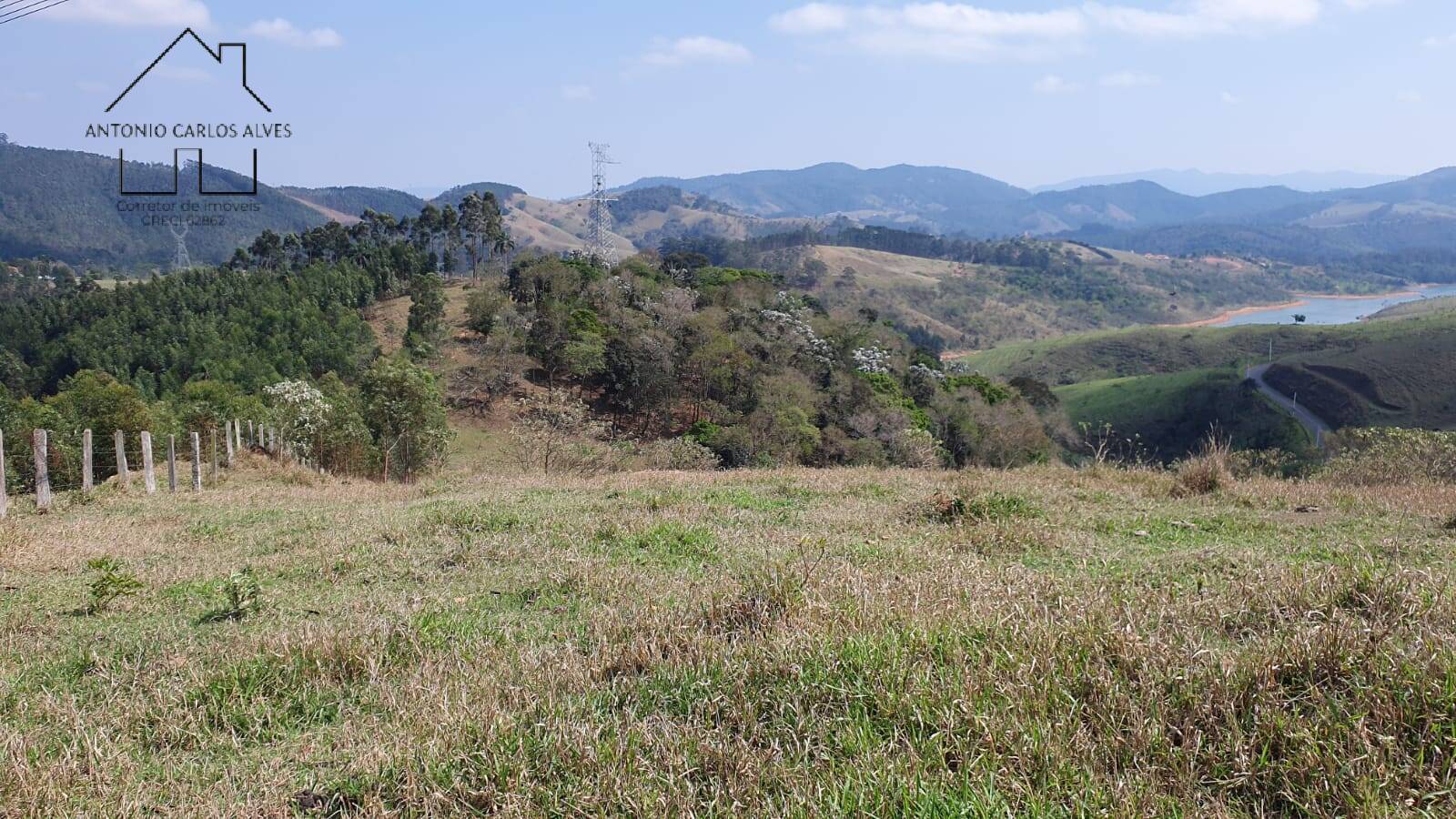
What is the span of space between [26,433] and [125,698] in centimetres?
4061

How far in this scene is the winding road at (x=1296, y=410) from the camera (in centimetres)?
5621

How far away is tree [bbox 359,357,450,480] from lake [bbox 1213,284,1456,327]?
145654 millimetres

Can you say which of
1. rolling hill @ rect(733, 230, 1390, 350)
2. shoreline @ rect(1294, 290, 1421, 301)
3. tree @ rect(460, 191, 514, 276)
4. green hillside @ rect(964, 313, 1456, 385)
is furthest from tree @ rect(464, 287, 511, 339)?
shoreline @ rect(1294, 290, 1421, 301)

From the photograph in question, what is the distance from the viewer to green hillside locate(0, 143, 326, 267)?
169625 millimetres

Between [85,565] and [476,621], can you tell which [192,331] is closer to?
[85,565]

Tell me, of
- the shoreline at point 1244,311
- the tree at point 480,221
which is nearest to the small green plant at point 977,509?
the tree at point 480,221

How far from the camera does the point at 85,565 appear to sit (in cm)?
780

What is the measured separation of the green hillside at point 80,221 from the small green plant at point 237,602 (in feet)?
591

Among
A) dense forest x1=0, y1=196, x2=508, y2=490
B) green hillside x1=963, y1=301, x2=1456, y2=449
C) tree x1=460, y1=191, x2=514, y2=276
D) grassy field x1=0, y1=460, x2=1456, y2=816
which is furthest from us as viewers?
tree x1=460, y1=191, x2=514, y2=276

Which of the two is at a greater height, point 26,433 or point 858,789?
point 858,789

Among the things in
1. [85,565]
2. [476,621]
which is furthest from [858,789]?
[85,565]

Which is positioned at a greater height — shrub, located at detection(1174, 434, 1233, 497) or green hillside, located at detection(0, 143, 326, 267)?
green hillside, located at detection(0, 143, 326, 267)

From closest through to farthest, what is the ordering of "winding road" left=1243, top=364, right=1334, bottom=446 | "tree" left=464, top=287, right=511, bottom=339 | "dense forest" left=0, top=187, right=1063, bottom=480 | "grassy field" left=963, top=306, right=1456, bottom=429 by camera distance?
"dense forest" left=0, top=187, right=1063, bottom=480
"tree" left=464, top=287, right=511, bottom=339
"winding road" left=1243, top=364, right=1334, bottom=446
"grassy field" left=963, top=306, right=1456, bottom=429

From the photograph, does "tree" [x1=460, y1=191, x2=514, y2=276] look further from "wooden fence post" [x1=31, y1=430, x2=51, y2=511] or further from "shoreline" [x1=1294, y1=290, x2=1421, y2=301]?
"shoreline" [x1=1294, y1=290, x2=1421, y2=301]
